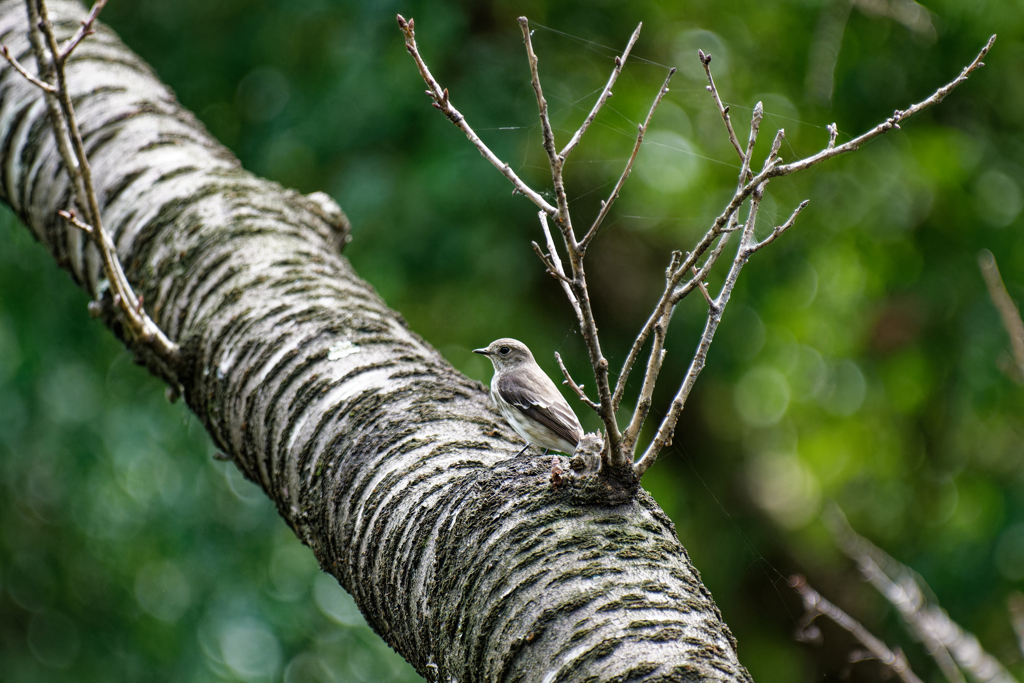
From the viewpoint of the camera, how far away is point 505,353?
482cm

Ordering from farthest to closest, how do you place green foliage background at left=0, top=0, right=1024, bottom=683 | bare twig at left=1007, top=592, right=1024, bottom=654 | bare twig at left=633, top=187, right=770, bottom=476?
green foliage background at left=0, top=0, right=1024, bottom=683, bare twig at left=1007, top=592, right=1024, bottom=654, bare twig at left=633, top=187, right=770, bottom=476

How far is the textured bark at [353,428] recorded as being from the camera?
1822mm

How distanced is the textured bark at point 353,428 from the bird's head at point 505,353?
4.32ft

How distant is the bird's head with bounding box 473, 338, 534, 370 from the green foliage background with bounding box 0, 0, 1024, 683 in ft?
3.04

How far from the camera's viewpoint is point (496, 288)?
19.1 ft

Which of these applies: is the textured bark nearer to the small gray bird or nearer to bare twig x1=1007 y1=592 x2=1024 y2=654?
the small gray bird

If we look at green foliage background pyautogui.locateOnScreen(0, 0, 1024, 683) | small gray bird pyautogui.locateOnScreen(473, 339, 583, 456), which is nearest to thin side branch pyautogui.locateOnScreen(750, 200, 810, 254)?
small gray bird pyautogui.locateOnScreen(473, 339, 583, 456)

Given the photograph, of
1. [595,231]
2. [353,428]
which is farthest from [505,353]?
[595,231]

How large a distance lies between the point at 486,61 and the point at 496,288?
165 cm

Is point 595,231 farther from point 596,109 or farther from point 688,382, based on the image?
point 688,382

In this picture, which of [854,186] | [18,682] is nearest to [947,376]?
[854,186]

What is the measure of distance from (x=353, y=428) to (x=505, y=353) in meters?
2.31

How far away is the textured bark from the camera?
1.82 m

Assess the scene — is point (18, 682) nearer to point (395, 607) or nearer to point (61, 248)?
point (61, 248)
